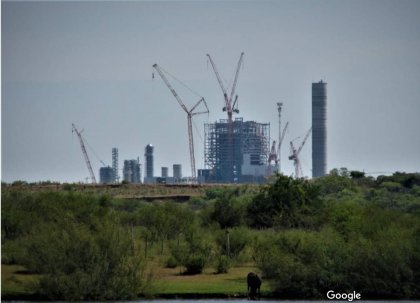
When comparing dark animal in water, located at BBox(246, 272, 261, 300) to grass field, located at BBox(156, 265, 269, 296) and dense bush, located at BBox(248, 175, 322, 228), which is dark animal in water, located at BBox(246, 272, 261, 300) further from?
dense bush, located at BBox(248, 175, 322, 228)

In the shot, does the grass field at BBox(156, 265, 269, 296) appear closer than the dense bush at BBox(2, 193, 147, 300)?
No

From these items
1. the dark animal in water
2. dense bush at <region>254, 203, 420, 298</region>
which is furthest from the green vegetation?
the dark animal in water

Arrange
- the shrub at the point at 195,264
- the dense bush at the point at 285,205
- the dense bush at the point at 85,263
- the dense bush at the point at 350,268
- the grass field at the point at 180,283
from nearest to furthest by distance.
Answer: the dense bush at the point at 85,263
the dense bush at the point at 350,268
the grass field at the point at 180,283
the shrub at the point at 195,264
the dense bush at the point at 285,205

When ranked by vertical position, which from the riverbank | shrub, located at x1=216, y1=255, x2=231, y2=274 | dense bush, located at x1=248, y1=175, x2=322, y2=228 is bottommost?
the riverbank

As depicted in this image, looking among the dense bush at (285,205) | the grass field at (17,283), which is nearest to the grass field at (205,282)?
the grass field at (17,283)

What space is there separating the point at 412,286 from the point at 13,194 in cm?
3885

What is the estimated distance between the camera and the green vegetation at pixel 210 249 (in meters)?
54.2

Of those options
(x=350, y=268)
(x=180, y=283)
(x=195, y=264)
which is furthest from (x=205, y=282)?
(x=350, y=268)

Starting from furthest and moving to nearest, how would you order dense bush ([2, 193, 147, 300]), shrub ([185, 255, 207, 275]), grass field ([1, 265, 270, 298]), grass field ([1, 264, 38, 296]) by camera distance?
shrub ([185, 255, 207, 275])
grass field ([1, 265, 270, 298])
grass field ([1, 264, 38, 296])
dense bush ([2, 193, 147, 300])

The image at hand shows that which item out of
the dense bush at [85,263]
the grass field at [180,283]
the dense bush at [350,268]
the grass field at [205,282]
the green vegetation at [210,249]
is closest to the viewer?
the dense bush at [85,263]

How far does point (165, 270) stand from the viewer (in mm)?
65438

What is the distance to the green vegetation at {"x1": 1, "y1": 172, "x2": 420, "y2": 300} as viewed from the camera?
178 feet

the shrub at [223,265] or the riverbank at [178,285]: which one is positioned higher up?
the shrub at [223,265]

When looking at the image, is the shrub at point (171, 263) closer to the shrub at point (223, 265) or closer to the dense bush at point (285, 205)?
the shrub at point (223, 265)
